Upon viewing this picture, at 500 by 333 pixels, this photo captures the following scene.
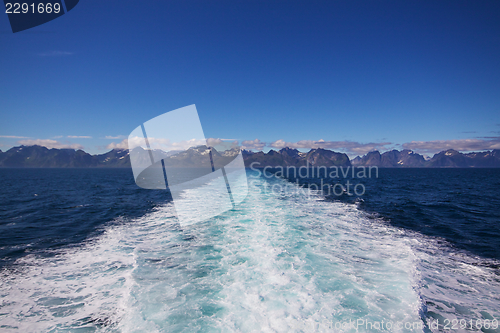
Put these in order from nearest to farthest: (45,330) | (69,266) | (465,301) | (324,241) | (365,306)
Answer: (45,330) → (365,306) → (465,301) → (69,266) → (324,241)

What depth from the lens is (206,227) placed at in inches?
464

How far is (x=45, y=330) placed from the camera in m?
4.21

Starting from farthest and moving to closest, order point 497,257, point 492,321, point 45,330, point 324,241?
point 324,241
point 497,257
point 492,321
point 45,330

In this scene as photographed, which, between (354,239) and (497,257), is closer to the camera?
(497,257)

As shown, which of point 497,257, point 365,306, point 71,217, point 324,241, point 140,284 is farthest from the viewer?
point 71,217

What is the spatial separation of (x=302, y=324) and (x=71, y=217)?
17.2m

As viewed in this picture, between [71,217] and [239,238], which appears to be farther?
[71,217]

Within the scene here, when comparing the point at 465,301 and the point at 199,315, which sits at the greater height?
the point at 199,315

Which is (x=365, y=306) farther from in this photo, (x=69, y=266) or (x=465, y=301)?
(x=69, y=266)

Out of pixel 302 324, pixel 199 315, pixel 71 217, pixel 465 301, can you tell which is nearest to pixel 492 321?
pixel 465 301

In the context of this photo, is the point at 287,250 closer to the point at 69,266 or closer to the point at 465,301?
the point at 465,301

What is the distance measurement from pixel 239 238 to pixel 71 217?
13.1 meters

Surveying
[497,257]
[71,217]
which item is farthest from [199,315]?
[71,217]

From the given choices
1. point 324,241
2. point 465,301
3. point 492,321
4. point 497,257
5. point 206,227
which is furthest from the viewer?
point 206,227
